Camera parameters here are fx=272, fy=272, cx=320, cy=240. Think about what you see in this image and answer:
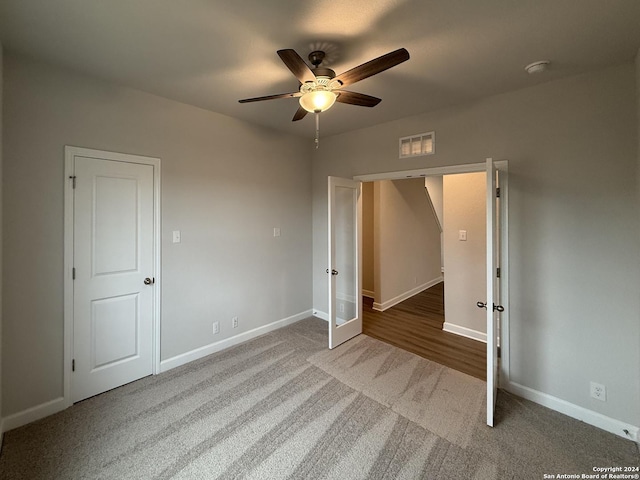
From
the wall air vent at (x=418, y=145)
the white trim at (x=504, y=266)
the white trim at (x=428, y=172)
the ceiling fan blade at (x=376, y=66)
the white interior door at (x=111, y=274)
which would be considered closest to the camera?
the ceiling fan blade at (x=376, y=66)

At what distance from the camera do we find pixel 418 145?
301cm

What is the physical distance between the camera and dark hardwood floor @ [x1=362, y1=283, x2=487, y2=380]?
116 inches

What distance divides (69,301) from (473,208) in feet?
14.1

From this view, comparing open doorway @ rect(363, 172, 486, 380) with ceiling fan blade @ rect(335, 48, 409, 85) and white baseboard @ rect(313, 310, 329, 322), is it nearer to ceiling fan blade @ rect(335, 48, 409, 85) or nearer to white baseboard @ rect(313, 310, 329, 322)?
white baseboard @ rect(313, 310, 329, 322)

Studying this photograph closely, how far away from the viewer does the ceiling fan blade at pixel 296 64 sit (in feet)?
4.65

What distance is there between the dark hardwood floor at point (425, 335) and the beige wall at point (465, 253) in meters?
0.28

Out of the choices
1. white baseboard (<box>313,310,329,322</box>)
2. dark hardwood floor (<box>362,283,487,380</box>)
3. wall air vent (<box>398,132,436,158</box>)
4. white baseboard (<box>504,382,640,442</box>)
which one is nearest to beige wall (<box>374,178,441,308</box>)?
dark hardwood floor (<box>362,283,487,380</box>)

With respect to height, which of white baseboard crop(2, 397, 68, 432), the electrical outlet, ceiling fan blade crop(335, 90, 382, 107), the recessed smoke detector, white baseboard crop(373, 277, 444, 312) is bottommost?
white baseboard crop(2, 397, 68, 432)

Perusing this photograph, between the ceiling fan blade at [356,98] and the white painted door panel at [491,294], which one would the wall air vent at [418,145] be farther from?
the ceiling fan blade at [356,98]

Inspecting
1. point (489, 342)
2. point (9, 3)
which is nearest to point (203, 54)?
point (9, 3)

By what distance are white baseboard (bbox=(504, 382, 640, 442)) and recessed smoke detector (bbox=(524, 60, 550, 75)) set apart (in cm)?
256

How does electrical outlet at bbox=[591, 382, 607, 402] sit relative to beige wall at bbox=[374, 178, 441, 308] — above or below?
below

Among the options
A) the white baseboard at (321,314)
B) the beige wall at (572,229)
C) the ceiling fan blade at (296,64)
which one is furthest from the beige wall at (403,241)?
the ceiling fan blade at (296,64)

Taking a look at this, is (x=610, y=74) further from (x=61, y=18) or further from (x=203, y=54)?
(x=61, y=18)
